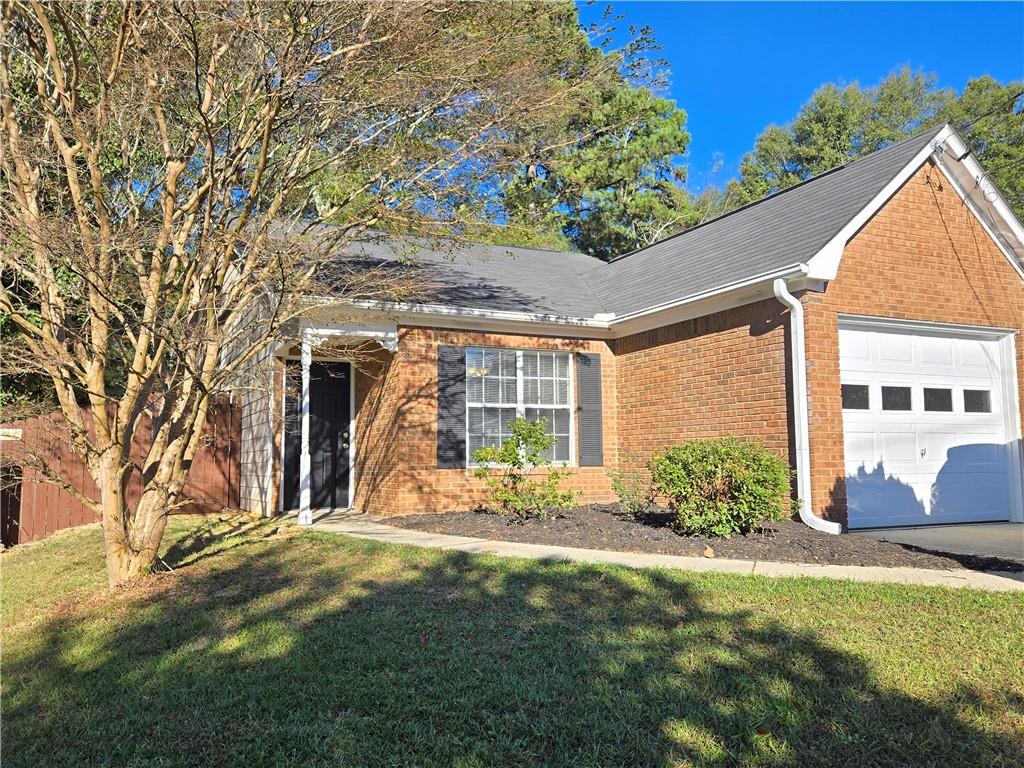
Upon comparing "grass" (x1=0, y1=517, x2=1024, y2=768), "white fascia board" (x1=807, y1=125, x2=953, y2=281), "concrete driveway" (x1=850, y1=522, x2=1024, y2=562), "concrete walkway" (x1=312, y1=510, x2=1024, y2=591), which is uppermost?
"white fascia board" (x1=807, y1=125, x2=953, y2=281)

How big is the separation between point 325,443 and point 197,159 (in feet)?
18.4

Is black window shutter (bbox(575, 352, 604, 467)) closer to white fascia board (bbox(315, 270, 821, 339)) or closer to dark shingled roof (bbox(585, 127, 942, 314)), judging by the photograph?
white fascia board (bbox(315, 270, 821, 339))

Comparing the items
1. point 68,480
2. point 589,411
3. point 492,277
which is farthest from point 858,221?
point 68,480

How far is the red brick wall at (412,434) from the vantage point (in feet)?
35.7

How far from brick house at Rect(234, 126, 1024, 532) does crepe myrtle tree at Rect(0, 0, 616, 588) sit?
1498mm

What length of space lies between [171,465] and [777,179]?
33737mm

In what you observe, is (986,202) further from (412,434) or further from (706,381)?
(412,434)

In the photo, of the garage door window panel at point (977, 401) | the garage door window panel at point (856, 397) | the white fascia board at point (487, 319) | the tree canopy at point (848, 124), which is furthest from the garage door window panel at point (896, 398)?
the tree canopy at point (848, 124)

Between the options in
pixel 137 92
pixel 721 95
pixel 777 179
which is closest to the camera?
pixel 137 92

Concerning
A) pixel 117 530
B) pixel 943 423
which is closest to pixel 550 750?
pixel 117 530

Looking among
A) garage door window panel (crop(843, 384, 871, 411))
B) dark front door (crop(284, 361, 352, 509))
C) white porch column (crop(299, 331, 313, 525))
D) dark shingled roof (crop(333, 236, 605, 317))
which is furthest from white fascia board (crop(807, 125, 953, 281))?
dark front door (crop(284, 361, 352, 509))

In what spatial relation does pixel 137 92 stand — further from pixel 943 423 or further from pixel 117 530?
pixel 943 423

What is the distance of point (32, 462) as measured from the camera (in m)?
6.43

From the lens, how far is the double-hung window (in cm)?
1145
